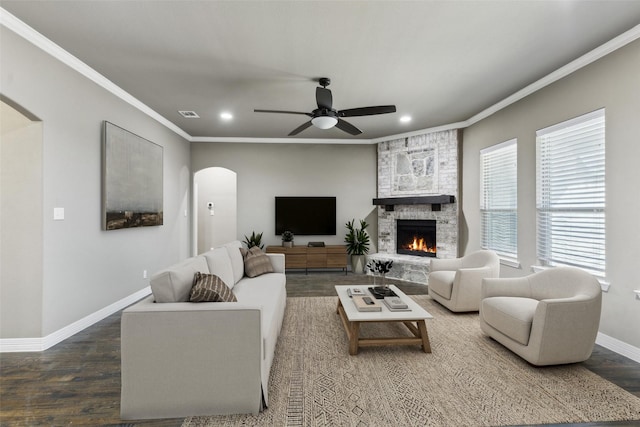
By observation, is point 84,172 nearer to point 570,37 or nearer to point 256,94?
point 256,94

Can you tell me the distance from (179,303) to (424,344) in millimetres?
2135

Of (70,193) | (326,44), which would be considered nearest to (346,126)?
(326,44)

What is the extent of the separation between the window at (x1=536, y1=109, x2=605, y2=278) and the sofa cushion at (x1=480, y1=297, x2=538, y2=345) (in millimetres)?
874

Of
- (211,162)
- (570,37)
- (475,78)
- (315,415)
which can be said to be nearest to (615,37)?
(570,37)

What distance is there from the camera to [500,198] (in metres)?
4.54

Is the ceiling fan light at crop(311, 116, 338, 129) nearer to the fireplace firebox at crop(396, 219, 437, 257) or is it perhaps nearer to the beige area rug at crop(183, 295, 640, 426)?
the beige area rug at crop(183, 295, 640, 426)

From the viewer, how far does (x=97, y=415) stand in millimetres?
1893

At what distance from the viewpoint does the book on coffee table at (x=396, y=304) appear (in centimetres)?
279

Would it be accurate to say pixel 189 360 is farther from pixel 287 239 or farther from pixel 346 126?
pixel 287 239

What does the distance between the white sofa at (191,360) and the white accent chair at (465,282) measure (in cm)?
278

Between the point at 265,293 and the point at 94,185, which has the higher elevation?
the point at 94,185

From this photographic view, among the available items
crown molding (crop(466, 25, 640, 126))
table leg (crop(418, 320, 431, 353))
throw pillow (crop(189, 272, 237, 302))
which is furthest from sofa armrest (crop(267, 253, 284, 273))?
crown molding (crop(466, 25, 640, 126))

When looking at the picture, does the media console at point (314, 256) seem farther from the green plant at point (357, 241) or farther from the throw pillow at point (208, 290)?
the throw pillow at point (208, 290)

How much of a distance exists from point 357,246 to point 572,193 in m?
3.70
